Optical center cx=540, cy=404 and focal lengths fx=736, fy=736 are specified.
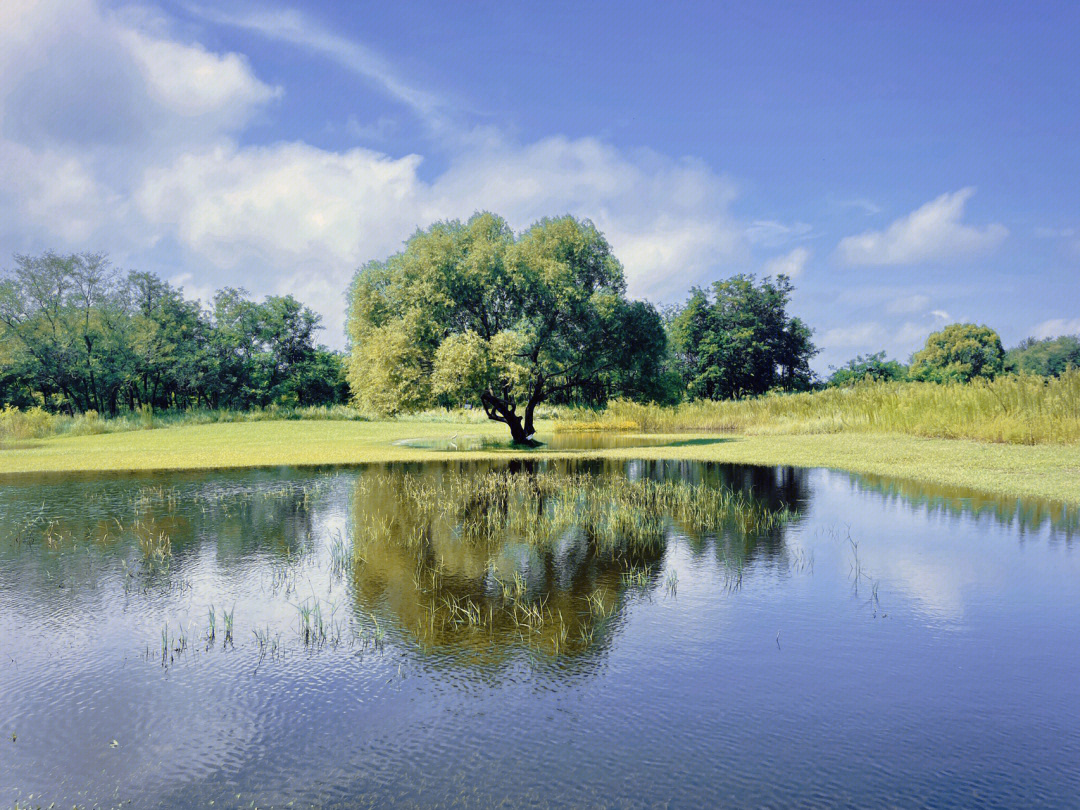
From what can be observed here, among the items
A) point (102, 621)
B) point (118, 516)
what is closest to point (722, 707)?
point (102, 621)

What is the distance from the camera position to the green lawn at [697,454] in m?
20.1

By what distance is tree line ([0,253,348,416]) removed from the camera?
195 feet

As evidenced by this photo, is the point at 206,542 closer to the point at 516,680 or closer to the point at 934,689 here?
the point at 516,680

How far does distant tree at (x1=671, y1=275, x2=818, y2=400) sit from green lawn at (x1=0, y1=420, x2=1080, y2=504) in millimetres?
33383

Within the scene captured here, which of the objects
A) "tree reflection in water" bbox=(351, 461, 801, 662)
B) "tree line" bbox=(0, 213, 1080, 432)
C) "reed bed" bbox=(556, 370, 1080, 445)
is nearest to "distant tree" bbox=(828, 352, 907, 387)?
"tree line" bbox=(0, 213, 1080, 432)

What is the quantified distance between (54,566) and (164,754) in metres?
7.49

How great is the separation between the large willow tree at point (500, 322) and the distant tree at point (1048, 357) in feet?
249

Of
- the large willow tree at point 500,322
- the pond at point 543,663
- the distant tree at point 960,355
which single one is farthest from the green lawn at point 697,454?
the distant tree at point 960,355

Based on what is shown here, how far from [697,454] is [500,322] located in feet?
37.2

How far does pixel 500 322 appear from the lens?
3512cm

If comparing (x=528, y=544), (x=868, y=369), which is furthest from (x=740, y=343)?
(x=528, y=544)

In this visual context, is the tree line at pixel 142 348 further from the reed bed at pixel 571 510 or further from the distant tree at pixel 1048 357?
the distant tree at pixel 1048 357

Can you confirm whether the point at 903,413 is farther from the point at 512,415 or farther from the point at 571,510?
the point at 571,510

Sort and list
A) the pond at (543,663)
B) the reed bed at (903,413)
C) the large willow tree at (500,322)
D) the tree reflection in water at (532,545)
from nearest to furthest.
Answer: the pond at (543,663) → the tree reflection in water at (532,545) → the reed bed at (903,413) → the large willow tree at (500,322)
